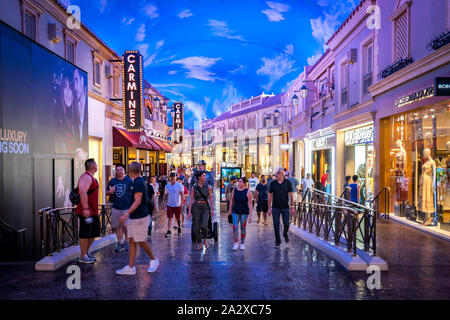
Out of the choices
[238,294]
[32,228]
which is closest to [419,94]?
[238,294]

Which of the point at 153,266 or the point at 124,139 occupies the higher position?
the point at 124,139

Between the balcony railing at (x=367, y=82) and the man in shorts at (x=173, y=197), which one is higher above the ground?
A: the balcony railing at (x=367, y=82)

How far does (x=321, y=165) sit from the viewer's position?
21891 mm

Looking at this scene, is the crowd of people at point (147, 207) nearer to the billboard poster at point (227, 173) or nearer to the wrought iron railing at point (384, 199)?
the wrought iron railing at point (384, 199)

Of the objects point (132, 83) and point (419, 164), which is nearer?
point (419, 164)

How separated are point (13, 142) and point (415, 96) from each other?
10245 millimetres

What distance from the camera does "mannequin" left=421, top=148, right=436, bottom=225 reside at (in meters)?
9.78

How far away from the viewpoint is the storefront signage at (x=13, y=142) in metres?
6.24

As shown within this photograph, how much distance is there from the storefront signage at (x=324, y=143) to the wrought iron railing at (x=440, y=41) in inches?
399

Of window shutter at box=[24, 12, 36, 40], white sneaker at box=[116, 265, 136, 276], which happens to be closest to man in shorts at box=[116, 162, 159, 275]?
white sneaker at box=[116, 265, 136, 276]

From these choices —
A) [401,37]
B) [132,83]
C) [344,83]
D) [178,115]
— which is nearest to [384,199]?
[401,37]

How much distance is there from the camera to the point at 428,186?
9969mm

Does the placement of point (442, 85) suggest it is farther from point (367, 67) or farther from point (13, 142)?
point (13, 142)

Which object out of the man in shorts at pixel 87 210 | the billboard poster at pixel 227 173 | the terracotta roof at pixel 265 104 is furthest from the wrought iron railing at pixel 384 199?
the terracotta roof at pixel 265 104
